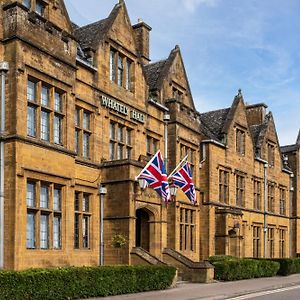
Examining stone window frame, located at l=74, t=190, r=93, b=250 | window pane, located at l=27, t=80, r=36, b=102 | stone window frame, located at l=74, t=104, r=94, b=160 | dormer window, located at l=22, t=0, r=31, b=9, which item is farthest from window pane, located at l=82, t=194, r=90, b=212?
dormer window, located at l=22, t=0, r=31, b=9

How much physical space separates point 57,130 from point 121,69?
6926mm

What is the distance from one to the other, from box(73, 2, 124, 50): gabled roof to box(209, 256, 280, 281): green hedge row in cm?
1246

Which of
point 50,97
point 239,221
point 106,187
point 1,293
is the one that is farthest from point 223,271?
point 1,293

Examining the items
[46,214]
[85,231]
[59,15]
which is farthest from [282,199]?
[46,214]

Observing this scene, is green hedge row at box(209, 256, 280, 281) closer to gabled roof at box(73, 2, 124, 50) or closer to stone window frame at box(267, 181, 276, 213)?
stone window frame at box(267, 181, 276, 213)

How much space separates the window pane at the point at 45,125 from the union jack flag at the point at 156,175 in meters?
4.83

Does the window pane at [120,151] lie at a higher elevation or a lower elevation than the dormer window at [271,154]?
lower

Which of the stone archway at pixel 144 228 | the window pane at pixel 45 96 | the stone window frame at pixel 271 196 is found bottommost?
the stone archway at pixel 144 228

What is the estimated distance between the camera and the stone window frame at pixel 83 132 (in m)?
25.0

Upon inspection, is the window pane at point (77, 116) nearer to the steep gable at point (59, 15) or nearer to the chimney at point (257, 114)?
the steep gable at point (59, 15)

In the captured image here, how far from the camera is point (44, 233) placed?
21.5 m

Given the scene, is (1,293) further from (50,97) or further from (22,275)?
(50,97)

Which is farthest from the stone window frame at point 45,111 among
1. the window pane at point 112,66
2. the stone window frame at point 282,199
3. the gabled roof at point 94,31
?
the stone window frame at point 282,199

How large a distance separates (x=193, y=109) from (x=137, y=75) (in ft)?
24.1
